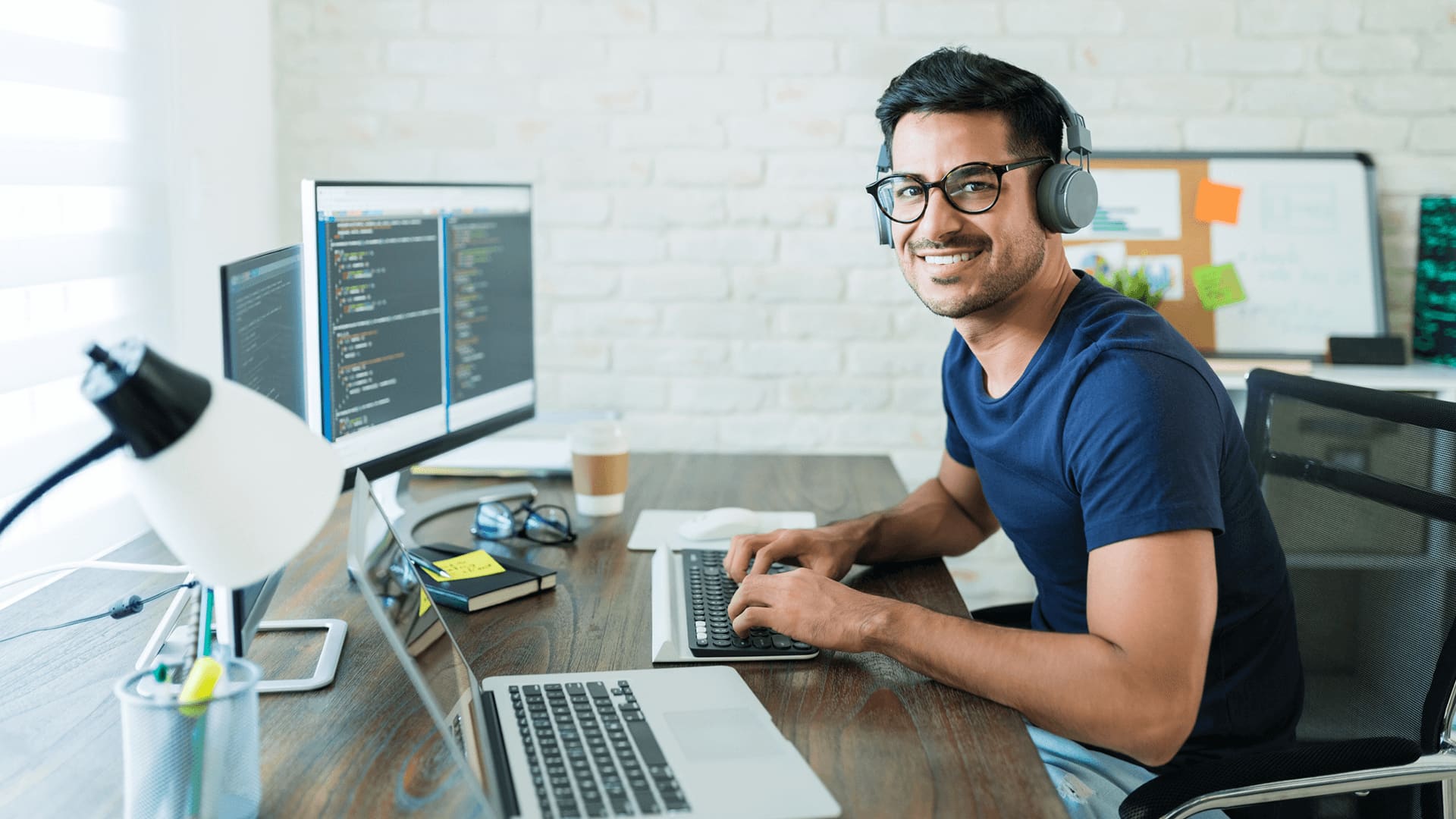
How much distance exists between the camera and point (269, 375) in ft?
3.60

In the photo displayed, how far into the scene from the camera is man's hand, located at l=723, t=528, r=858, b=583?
1.27 metres

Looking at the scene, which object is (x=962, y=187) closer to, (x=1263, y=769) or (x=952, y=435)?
(x=952, y=435)

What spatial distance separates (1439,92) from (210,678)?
2.71m

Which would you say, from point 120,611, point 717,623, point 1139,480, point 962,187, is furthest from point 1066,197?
point 120,611

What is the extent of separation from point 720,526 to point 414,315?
49 cm

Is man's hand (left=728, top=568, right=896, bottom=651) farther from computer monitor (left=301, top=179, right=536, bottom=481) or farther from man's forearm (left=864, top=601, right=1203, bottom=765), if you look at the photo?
computer monitor (left=301, top=179, right=536, bottom=481)

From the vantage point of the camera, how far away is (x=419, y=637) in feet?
2.70

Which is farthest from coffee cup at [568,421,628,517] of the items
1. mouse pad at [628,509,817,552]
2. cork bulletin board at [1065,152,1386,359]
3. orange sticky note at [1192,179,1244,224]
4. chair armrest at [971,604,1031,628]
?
orange sticky note at [1192,179,1244,224]

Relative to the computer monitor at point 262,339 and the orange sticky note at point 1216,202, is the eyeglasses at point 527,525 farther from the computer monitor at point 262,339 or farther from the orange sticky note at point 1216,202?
the orange sticky note at point 1216,202

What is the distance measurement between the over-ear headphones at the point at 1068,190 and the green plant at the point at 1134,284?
38.0 inches

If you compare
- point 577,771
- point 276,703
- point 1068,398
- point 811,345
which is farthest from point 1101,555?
point 811,345

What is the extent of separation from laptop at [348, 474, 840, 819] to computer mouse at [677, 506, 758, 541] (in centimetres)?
47

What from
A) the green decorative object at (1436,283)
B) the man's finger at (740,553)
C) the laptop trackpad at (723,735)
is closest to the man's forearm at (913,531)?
the man's finger at (740,553)

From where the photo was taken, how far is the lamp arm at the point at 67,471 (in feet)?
1.98
